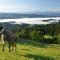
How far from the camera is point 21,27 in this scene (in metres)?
1.71

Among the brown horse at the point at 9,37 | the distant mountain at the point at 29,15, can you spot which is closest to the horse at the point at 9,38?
the brown horse at the point at 9,37

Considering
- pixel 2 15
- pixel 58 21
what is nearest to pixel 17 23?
pixel 2 15

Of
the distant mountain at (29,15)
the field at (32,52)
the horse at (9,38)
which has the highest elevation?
the distant mountain at (29,15)

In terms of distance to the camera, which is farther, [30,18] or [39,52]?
[30,18]

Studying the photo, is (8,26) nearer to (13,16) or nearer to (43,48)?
(13,16)

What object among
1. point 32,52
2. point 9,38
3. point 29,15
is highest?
point 29,15

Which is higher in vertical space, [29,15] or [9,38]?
[29,15]

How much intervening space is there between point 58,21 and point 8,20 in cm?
57

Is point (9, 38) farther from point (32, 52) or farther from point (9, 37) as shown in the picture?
point (32, 52)

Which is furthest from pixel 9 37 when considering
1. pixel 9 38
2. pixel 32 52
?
pixel 32 52

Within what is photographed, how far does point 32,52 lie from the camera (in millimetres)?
1649

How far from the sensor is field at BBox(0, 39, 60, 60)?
5.36 ft

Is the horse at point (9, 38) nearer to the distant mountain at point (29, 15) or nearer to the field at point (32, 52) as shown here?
the field at point (32, 52)

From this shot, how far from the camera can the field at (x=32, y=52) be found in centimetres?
163
